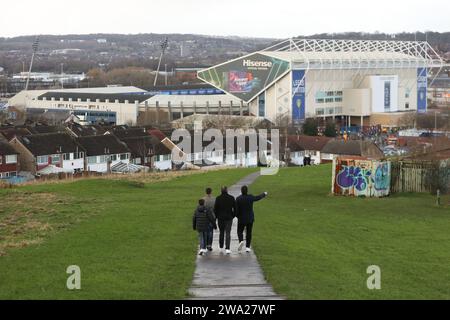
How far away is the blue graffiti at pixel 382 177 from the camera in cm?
2592

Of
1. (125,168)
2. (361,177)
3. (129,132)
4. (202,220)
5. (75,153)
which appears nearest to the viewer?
(202,220)

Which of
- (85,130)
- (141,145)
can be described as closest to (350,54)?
(85,130)

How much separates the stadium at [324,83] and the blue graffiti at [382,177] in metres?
65.9

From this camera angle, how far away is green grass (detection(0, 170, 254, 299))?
11.9 metres

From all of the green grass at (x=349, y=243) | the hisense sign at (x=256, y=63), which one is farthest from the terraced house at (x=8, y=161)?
the hisense sign at (x=256, y=63)

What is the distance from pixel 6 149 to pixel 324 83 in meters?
56.7

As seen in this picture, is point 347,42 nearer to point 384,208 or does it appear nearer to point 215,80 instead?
point 215,80

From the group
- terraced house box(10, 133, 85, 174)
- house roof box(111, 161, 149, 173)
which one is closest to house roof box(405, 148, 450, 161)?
house roof box(111, 161, 149, 173)

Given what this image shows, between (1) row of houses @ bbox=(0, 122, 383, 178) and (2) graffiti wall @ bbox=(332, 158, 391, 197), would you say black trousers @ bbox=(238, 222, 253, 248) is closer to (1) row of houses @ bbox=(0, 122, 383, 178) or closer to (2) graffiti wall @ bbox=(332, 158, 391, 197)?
→ (2) graffiti wall @ bbox=(332, 158, 391, 197)

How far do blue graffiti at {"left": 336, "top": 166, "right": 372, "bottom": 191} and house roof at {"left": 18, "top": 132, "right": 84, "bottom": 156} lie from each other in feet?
103

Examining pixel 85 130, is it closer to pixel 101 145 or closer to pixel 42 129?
pixel 42 129

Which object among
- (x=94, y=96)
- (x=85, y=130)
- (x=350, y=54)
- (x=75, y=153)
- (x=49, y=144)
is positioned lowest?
(x=75, y=153)

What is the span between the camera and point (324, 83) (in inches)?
4055

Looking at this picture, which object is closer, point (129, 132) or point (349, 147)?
point (349, 147)
